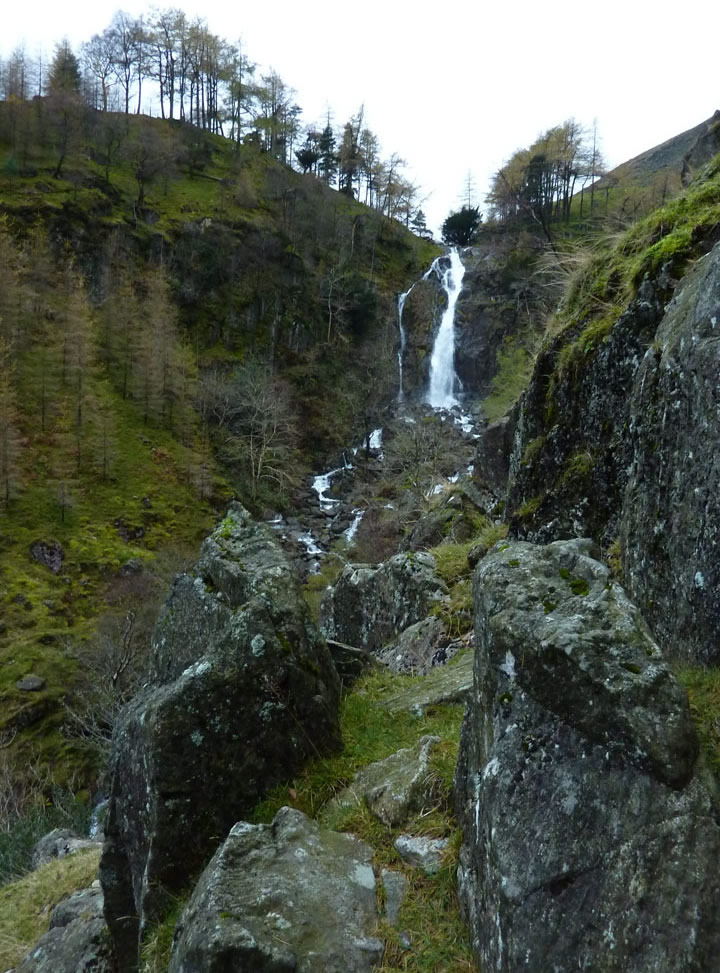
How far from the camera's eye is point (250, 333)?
6481 cm

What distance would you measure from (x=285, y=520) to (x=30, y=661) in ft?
71.2

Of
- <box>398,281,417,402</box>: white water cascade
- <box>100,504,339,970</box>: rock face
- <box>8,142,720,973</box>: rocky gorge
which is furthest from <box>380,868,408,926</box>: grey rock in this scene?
<box>398,281,417,402</box>: white water cascade

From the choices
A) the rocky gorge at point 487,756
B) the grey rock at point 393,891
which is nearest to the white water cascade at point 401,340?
the rocky gorge at point 487,756

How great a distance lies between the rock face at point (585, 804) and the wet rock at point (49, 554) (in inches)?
1519

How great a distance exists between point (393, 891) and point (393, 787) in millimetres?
683

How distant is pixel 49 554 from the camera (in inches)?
1462

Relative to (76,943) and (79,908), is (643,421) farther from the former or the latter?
(79,908)

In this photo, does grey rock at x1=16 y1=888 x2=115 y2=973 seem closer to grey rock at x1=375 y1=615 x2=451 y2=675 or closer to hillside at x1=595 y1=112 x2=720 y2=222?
grey rock at x1=375 y1=615 x2=451 y2=675

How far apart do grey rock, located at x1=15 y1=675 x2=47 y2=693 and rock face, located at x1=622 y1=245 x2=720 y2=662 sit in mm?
30065

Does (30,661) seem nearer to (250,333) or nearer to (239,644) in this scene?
(239,644)

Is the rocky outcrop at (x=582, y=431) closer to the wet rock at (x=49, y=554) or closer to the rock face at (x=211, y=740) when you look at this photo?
the rock face at (x=211, y=740)

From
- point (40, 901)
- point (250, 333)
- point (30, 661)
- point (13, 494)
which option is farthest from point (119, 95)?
point (40, 901)

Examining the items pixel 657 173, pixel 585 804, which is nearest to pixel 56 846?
pixel 585 804

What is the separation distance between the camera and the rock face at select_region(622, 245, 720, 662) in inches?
138
